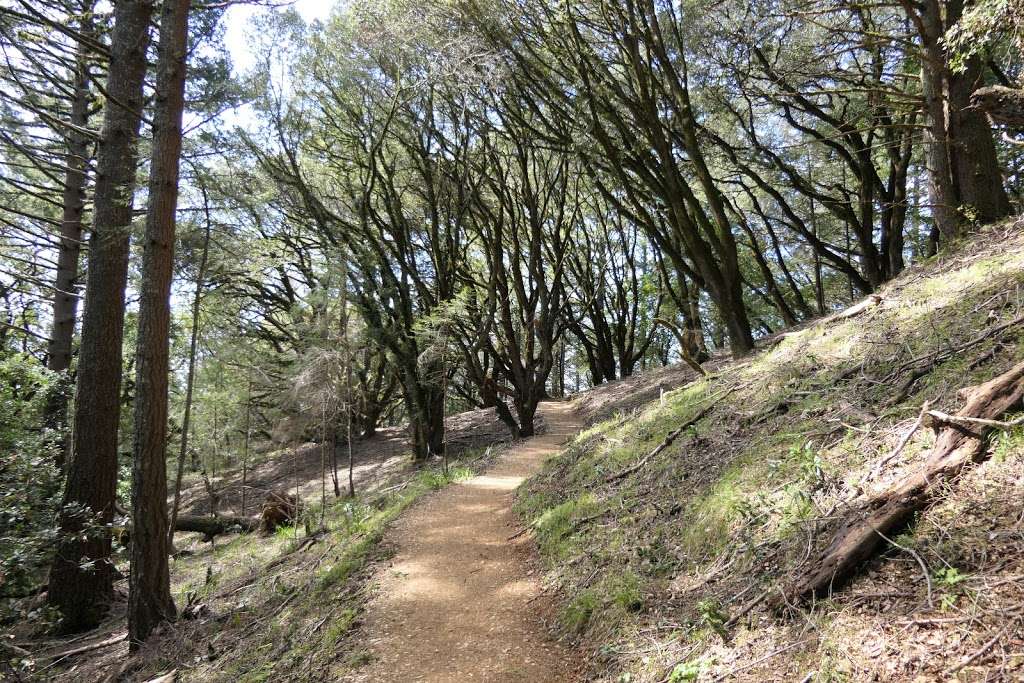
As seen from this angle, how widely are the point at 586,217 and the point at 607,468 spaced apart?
16959mm

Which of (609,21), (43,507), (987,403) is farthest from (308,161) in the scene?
(987,403)

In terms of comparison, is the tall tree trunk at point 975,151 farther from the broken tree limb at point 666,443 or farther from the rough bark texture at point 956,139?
the broken tree limb at point 666,443

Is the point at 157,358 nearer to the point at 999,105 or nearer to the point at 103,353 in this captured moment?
the point at 103,353

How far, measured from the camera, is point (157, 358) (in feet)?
20.4

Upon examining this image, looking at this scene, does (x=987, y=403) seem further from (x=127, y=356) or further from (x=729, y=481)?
(x=127, y=356)

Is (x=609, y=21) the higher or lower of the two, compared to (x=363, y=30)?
lower

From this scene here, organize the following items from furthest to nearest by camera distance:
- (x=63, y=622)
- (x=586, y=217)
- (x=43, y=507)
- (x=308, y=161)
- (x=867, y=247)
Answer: (x=586, y=217)
(x=308, y=161)
(x=867, y=247)
(x=63, y=622)
(x=43, y=507)

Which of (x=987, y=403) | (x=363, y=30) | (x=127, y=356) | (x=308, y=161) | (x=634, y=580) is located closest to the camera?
(x=987, y=403)

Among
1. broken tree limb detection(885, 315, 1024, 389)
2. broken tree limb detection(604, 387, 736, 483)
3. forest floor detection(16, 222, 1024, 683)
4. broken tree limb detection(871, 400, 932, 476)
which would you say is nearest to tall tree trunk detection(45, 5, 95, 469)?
forest floor detection(16, 222, 1024, 683)

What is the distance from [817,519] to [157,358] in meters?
6.55

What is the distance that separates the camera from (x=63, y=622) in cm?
725

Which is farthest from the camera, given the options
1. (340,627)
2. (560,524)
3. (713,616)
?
(560,524)

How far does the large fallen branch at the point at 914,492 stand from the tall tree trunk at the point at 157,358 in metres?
6.26

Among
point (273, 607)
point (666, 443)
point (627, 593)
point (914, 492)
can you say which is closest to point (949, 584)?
point (914, 492)
